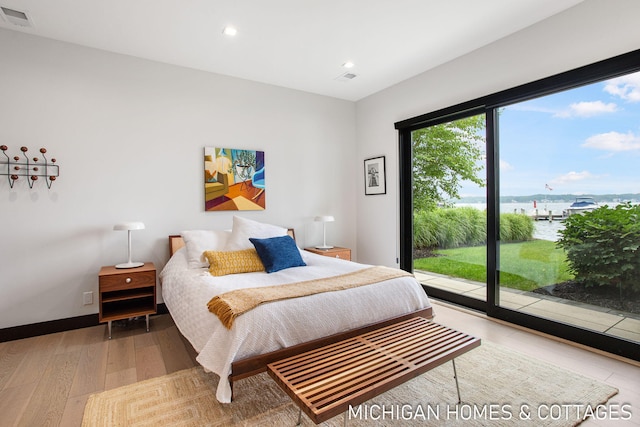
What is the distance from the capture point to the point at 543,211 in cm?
309

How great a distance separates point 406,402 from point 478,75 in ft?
10.5

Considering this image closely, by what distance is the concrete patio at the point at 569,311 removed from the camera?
2.57 metres

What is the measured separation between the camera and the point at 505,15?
9.34ft

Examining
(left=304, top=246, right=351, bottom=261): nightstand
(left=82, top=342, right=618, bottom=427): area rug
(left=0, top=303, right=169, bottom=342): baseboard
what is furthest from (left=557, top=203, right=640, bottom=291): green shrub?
(left=0, top=303, right=169, bottom=342): baseboard

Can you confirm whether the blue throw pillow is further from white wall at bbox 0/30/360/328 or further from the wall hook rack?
the wall hook rack

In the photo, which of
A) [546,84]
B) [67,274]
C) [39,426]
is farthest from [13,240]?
[546,84]

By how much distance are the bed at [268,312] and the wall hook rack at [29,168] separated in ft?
4.55

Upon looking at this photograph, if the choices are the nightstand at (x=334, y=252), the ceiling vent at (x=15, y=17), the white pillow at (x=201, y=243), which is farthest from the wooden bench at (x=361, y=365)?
the ceiling vent at (x=15, y=17)

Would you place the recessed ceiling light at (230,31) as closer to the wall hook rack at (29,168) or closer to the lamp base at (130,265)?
the wall hook rack at (29,168)

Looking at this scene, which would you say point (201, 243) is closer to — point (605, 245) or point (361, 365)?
point (361, 365)

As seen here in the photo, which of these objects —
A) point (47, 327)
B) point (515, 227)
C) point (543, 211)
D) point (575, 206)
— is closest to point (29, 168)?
point (47, 327)

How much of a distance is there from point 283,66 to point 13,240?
3.20 m

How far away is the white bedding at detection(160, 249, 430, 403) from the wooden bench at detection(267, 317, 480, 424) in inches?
5.7

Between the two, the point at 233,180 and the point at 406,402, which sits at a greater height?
the point at 233,180
